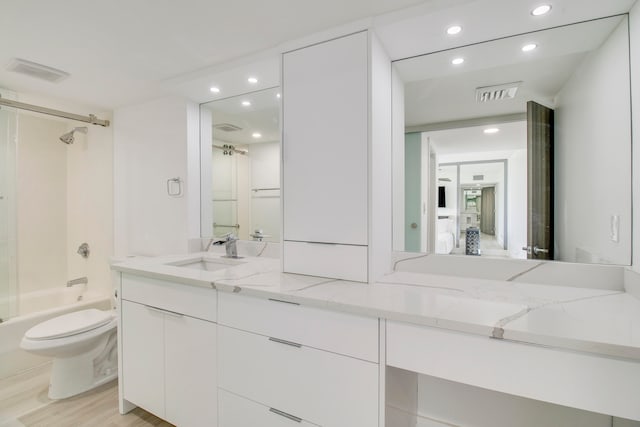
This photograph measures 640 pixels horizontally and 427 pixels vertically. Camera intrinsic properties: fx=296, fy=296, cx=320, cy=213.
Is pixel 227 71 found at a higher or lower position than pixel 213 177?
higher

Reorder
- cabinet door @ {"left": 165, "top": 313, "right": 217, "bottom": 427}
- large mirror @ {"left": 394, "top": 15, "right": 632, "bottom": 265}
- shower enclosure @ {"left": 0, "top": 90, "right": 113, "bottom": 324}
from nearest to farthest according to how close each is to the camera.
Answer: large mirror @ {"left": 394, "top": 15, "right": 632, "bottom": 265} < cabinet door @ {"left": 165, "top": 313, "right": 217, "bottom": 427} < shower enclosure @ {"left": 0, "top": 90, "right": 113, "bottom": 324}

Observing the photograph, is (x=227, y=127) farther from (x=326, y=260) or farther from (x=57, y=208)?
(x=57, y=208)

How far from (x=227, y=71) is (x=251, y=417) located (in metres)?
1.91

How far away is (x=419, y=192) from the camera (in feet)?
5.68

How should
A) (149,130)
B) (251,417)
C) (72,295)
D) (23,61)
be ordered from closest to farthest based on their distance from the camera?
1. (251,417)
2. (23,61)
3. (149,130)
4. (72,295)

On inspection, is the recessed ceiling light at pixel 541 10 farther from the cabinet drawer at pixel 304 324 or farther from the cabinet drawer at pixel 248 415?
the cabinet drawer at pixel 248 415

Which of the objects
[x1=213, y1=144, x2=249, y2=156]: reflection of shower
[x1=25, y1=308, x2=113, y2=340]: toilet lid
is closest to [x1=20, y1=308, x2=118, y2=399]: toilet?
[x1=25, y1=308, x2=113, y2=340]: toilet lid

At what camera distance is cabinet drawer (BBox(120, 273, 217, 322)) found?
4.63 feet

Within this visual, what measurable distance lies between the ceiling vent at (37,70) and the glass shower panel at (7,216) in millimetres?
478

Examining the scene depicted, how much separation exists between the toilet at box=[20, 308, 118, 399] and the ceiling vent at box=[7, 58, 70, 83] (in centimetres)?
166

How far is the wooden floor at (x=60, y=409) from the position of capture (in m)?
1.72

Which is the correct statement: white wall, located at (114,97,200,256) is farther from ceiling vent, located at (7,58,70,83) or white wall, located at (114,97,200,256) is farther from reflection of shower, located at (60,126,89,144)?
ceiling vent, located at (7,58,70,83)

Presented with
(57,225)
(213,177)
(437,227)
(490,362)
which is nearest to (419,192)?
(437,227)

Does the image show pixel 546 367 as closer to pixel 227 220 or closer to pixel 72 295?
pixel 227 220
